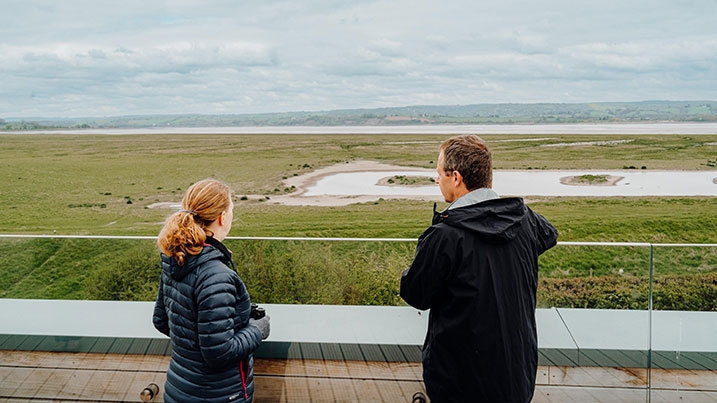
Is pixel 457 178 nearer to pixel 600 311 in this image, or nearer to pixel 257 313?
pixel 257 313

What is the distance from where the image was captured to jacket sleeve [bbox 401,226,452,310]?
145 cm

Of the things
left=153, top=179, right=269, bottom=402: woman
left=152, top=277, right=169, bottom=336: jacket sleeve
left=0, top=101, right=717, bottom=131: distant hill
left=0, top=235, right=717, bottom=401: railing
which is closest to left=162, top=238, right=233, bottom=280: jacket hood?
left=153, top=179, right=269, bottom=402: woman

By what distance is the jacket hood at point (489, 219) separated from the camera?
146 centimetres

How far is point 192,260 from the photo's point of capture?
1.60m

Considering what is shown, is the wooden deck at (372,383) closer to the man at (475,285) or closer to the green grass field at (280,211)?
the green grass field at (280,211)

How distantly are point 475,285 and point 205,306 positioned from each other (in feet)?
2.28

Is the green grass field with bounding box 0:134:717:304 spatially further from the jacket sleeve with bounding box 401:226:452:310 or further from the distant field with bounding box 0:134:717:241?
the jacket sleeve with bounding box 401:226:452:310

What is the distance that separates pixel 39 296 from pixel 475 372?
2247mm

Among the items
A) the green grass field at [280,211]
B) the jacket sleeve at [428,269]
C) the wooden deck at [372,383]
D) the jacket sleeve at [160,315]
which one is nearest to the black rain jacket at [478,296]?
the jacket sleeve at [428,269]

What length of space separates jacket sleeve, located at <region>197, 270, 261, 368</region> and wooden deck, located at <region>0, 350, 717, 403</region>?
0.84 metres

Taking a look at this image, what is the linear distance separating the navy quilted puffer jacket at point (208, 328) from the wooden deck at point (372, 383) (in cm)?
68

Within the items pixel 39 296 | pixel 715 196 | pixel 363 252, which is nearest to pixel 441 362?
pixel 363 252

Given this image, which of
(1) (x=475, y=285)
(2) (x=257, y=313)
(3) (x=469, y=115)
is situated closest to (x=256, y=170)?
(2) (x=257, y=313)

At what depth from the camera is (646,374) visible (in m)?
2.42
